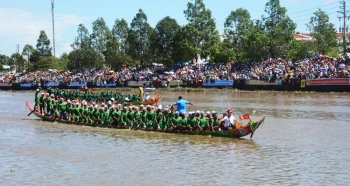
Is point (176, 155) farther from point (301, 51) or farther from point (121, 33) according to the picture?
point (121, 33)

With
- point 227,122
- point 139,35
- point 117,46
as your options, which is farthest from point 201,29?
point 227,122

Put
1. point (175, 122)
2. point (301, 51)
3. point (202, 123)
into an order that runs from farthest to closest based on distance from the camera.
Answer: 1. point (301, 51)
2. point (175, 122)
3. point (202, 123)

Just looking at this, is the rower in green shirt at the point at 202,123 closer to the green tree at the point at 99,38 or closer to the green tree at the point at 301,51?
the green tree at the point at 301,51

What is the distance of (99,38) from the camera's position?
273 ft

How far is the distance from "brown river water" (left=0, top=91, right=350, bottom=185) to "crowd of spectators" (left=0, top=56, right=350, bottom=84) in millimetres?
15430

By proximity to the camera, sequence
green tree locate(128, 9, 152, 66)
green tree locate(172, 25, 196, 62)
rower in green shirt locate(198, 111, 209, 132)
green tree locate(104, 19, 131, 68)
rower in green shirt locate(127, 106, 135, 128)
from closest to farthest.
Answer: rower in green shirt locate(198, 111, 209, 132) < rower in green shirt locate(127, 106, 135, 128) < green tree locate(172, 25, 196, 62) < green tree locate(128, 9, 152, 66) < green tree locate(104, 19, 131, 68)

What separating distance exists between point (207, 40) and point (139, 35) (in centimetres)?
1322

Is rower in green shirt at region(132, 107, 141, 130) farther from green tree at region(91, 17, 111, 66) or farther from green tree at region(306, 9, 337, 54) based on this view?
green tree at region(91, 17, 111, 66)

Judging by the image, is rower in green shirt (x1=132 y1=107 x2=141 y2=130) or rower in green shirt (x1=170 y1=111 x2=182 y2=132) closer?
rower in green shirt (x1=170 y1=111 x2=182 y2=132)

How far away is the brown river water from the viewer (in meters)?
14.4

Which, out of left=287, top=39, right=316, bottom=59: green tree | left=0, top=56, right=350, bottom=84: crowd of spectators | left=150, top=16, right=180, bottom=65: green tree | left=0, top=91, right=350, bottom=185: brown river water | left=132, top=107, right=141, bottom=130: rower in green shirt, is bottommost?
left=0, top=91, right=350, bottom=185: brown river water

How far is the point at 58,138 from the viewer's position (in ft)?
72.9

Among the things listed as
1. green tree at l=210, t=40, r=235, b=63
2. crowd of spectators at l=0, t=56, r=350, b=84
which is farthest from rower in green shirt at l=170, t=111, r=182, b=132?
green tree at l=210, t=40, r=235, b=63

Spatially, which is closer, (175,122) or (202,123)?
(202,123)
